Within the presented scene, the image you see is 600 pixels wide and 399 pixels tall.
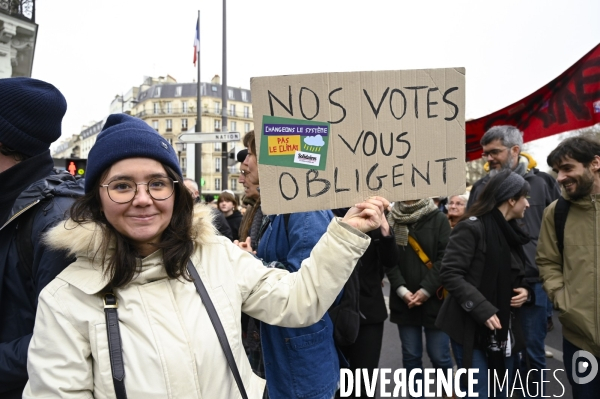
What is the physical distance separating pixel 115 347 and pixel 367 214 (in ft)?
3.32

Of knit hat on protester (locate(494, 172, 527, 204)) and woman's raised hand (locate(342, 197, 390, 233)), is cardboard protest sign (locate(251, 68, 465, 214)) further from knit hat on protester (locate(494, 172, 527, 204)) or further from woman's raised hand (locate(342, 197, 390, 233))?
knit hat on protester (locate(494, 172, 527, 204))

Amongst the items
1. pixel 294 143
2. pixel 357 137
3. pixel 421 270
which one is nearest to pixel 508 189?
pixel 421 270

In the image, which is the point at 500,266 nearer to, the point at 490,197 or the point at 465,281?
the point at 465,281

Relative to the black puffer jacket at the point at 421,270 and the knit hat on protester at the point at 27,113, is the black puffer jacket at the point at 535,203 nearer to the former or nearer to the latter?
the black puffer jacket at the point at 421,270

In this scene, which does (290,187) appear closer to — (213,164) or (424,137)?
(424,137)

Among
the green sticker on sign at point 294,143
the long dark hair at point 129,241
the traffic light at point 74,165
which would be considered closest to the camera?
the long dark hair at point 129,241

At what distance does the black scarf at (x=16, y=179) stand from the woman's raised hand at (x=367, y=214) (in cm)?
135

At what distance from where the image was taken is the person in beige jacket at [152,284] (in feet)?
4.35

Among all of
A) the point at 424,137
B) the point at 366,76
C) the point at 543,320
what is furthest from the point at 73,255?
the point at 543,320

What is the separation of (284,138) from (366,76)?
17.3 inches

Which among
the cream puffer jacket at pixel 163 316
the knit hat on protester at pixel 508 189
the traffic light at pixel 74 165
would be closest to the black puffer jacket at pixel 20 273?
the cream puffer jacket at pixel 163 316

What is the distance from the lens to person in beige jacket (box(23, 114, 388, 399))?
1327 mm

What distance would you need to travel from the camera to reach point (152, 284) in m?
1.48

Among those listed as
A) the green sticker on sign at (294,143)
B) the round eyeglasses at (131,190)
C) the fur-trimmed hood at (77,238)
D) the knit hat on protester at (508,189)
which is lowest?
the fur-trimmed hood at (77,238)
